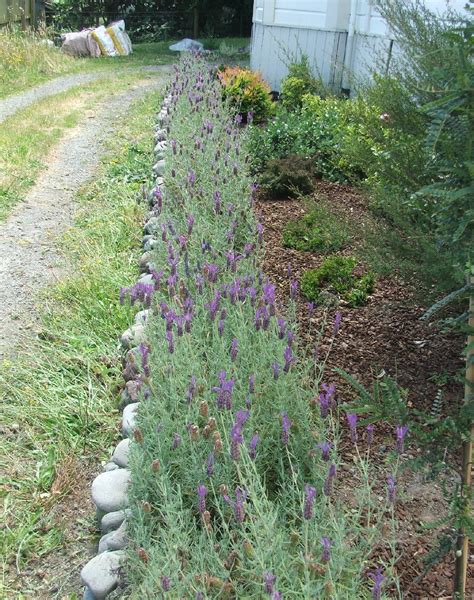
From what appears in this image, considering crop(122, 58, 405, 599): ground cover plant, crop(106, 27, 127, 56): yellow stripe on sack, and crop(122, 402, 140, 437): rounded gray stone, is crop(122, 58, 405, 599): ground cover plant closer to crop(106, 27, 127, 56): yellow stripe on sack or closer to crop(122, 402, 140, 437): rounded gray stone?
crop(122, 402, 140, 437): rounded gray stone

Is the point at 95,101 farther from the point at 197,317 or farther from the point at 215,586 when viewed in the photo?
the point at 215,586

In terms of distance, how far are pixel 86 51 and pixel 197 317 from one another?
17.5 meters

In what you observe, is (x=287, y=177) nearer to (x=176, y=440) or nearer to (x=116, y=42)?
(x=176, y=440)

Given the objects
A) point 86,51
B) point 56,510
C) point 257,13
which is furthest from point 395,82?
point 86,51

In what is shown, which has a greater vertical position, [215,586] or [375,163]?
[375,163]

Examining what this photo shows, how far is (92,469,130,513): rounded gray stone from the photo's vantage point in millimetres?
3020

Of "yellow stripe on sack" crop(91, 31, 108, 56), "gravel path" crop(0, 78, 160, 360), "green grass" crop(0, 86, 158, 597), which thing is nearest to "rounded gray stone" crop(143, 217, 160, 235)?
"green grass" crop(0, 86, 158, 597)

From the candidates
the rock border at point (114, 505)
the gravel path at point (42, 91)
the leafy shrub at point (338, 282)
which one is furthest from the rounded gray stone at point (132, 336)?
the gravel path at point (42, 91)

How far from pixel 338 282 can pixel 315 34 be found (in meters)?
7.62

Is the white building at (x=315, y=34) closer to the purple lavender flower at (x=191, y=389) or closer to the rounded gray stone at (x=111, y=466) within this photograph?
the rounded gray stone at (x=111, y=466)

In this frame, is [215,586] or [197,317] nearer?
[215,586]

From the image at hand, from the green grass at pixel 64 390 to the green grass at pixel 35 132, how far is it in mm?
1778

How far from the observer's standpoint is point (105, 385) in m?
4.15

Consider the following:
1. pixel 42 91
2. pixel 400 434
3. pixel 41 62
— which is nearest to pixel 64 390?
pixel 400 434
